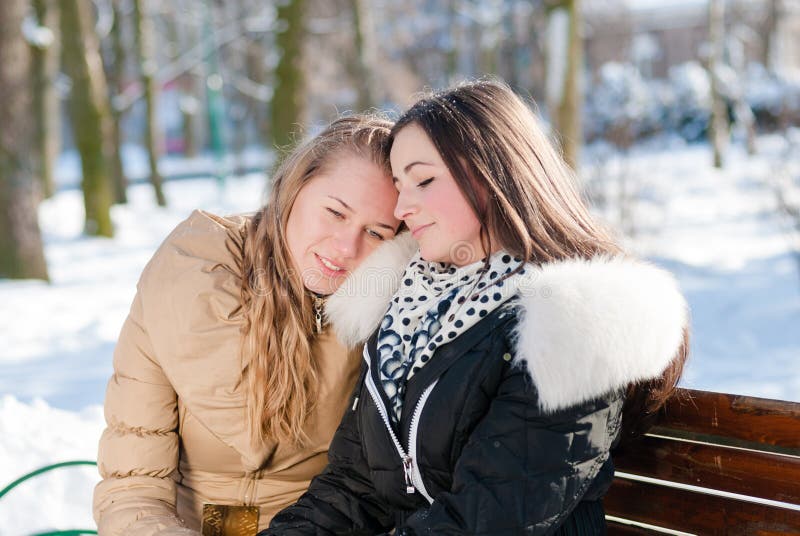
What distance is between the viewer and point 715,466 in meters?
2.17

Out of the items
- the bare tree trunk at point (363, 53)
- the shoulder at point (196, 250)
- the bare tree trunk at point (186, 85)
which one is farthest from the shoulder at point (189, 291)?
the bare tree trunk at point (186, 85)

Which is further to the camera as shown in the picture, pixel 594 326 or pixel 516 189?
pixel 516 189

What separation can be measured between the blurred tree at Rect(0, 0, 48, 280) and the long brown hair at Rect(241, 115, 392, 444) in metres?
6.72

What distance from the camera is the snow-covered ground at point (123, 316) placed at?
3576mm

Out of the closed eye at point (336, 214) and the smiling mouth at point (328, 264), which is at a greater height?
the closed eye at point (336, 214)

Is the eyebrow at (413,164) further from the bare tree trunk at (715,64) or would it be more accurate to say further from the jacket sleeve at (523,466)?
the bare tree trunk at (715,64)

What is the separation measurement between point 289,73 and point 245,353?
24.7ft

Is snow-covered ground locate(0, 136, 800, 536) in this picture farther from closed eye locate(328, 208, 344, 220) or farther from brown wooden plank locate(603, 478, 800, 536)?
closed eye locate(328, 208, 344, 220)

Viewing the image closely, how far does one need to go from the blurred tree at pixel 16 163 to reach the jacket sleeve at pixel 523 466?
7661mm

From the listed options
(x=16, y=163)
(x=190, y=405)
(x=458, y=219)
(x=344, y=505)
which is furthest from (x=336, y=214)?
(x=16, y=163)

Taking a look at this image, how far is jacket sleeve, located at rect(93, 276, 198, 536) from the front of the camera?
2436 millimetres

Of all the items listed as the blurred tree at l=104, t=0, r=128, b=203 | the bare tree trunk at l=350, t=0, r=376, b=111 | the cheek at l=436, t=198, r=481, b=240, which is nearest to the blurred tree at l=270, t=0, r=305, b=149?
the bare tree trunk at l=350, t=0, r=376, b=111

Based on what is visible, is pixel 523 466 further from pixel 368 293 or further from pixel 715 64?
pixel 715 64

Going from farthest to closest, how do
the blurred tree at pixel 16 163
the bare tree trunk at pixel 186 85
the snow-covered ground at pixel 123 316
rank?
the bare tree trunk at pixel 186 85, the blurred tree at pixel 16 163, the snow-covered ground at pixel 123 316
